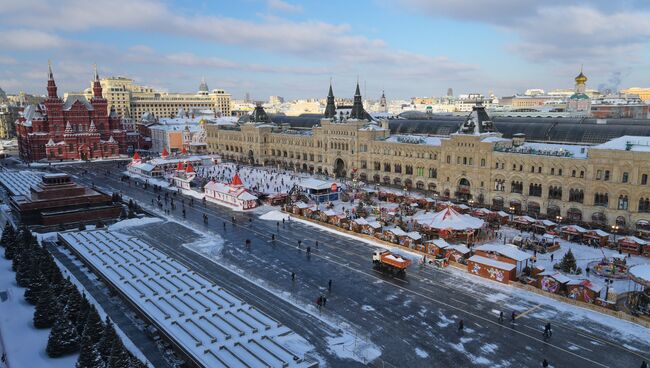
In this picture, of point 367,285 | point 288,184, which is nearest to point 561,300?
point 367,285

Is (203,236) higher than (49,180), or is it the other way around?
(49,180)

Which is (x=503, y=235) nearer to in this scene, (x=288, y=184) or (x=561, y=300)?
(x=561, y=300)

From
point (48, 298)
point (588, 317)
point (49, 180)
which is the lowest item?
point (588, 317)

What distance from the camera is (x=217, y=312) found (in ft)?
101

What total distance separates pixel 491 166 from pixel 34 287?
187 feet

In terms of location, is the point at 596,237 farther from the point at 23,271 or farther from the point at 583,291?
the point at 23,271

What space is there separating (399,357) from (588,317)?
15.2 metres

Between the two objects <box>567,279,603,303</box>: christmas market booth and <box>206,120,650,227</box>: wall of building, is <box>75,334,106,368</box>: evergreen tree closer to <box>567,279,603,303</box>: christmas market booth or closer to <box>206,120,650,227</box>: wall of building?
<box>567,279,603,303</box>: christmas market booth

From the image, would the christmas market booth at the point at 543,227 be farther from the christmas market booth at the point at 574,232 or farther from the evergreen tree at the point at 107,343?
the evergreen tree at the point at 107,343

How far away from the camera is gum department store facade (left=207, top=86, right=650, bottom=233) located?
178 ft

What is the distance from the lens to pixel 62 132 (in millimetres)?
123625

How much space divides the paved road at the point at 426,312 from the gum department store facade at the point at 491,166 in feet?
86.9

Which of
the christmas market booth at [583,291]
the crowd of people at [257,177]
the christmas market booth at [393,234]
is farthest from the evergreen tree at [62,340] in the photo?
the crowd of people at [257,177]

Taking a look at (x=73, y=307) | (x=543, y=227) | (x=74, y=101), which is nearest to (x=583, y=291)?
(x=543, y=227)
